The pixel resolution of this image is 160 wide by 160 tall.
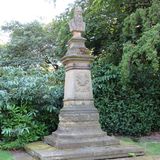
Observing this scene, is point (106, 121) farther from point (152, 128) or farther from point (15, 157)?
point (15, 157)

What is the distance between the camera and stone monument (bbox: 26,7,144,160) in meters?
6.46

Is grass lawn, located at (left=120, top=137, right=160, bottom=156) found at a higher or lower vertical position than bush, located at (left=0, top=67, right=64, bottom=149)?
lower

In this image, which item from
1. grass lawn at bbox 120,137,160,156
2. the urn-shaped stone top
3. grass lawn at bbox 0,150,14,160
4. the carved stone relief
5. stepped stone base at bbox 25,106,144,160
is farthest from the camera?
the urn-shaped stone top

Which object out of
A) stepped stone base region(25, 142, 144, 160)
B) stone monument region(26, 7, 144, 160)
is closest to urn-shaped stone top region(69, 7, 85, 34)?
stone monument region(26, 7, 144, 160)

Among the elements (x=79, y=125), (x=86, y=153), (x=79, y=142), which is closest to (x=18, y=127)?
(x=79, y=125)

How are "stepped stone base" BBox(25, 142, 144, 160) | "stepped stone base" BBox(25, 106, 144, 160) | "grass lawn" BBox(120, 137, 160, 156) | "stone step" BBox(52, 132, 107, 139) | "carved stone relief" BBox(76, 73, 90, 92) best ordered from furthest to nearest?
1. "carved stone relief" BBox(76, 73, 90, 92)
2. "grass lawn" BBox(120, 137, 160, 156)
3. "stone step" BBox(52, 132, 107, 139)
4. "stepped stone base" BBox(25, 106, 144, 160)
5. "stepped stone base" BBox(25, 142, 144, 160)

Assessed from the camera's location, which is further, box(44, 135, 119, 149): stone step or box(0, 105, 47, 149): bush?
box(0, 105, 47, 149): bush

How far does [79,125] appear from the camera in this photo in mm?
7164

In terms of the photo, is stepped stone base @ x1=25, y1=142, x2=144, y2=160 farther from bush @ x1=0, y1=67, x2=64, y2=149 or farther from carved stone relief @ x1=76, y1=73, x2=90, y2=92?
carved stone relief @ x1=76, y1=73, x2=90, y2=92

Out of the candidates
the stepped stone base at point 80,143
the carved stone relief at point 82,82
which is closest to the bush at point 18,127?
the stepped stone base at point 80,143

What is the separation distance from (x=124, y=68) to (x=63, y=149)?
3.24 m

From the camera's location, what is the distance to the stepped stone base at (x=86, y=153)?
609 cm

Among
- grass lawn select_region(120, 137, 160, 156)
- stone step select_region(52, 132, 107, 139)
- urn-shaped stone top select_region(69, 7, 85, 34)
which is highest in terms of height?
urn-shaped stone top select_region(69, 7, 85, 34)

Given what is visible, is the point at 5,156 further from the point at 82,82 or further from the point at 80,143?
the point at 82,82
